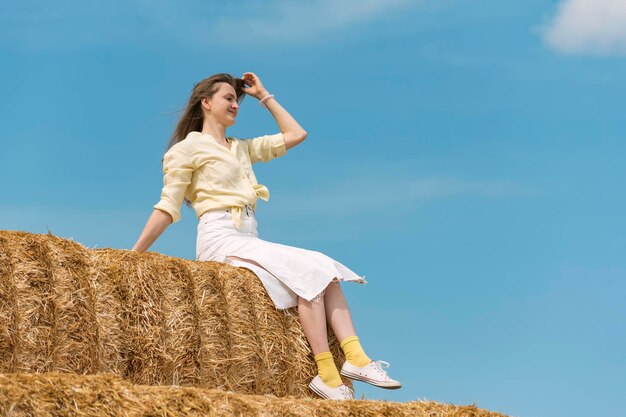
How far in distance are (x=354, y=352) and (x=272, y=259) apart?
0.73 m

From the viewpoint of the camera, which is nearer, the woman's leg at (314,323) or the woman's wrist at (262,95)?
the woman's leg at (314,323)

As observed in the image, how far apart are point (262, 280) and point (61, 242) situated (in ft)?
4.23

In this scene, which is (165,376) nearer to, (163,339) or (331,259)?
(163,339)

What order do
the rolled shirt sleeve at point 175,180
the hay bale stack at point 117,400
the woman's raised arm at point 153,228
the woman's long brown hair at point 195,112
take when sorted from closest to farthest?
the hay bale stack at point 117,400 → the woman's raised arm at point 153,228 → the rolled shirt sleeve at point 175,180 → the woman's long brown hair at point 195,112

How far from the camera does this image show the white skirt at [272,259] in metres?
5.59

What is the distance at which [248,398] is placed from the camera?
406 cm

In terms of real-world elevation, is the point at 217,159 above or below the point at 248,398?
above

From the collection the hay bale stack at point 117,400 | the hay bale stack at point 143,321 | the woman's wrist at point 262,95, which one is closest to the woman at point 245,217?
the woman's wrist at point 262,95

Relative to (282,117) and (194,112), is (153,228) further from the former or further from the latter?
(282,117)

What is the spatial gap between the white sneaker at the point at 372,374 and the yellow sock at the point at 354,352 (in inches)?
1.0

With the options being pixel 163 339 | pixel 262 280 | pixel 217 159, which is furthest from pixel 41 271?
pixel 217 159

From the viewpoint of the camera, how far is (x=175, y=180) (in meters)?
6.03

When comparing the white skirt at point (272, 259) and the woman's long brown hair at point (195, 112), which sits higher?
the woman's long brown hair at point (195, 112)

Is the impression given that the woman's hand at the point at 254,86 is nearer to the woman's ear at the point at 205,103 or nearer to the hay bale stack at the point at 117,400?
the woman's ear at the point at 205,103
